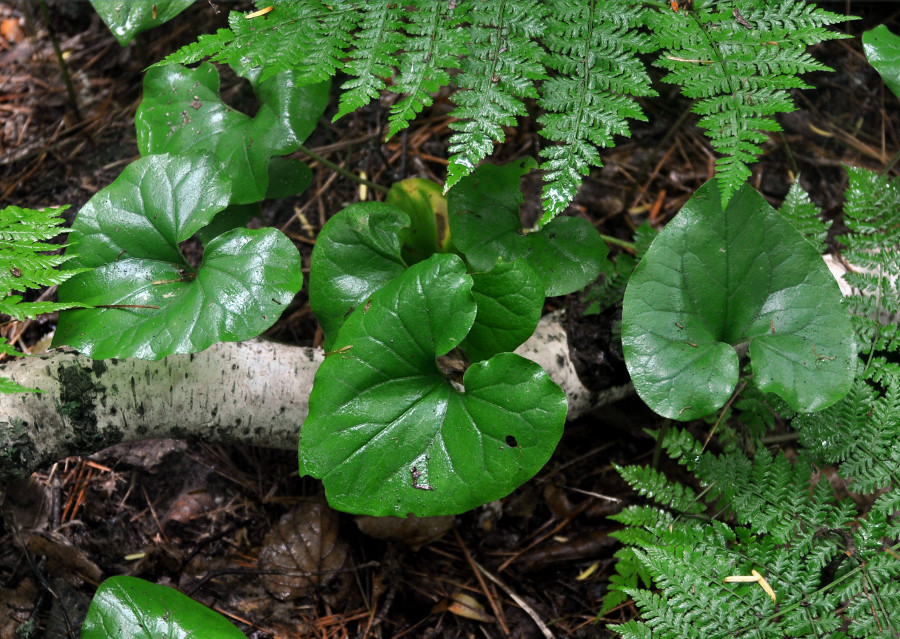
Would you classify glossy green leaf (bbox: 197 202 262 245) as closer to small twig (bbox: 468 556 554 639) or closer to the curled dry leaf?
the curled dry leaf

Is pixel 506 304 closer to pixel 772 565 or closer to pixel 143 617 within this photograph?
pixel 772 565

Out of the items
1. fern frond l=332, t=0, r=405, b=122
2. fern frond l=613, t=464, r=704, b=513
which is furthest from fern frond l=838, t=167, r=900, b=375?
fern frond l=332, t=0, r=405, b=122

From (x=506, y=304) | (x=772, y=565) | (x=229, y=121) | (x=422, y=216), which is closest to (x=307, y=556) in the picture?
(x=506, y=304)

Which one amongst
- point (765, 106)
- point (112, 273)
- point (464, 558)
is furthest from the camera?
point (464, 558)

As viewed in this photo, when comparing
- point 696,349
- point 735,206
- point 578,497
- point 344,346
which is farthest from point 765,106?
point 578,497

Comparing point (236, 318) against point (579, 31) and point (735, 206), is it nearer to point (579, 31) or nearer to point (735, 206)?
point (579, 31)

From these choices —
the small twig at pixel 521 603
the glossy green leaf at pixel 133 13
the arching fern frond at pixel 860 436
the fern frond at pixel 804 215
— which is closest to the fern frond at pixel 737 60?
the fern frond at pixel 804 215
